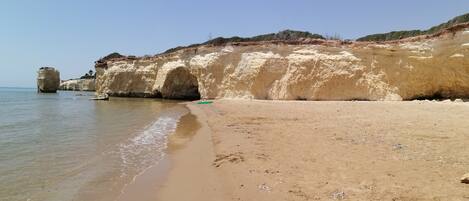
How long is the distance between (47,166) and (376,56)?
721 inches

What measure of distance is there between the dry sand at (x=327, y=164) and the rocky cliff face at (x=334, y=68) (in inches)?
450

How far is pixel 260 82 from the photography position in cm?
2433

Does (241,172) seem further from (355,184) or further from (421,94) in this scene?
(421,94)

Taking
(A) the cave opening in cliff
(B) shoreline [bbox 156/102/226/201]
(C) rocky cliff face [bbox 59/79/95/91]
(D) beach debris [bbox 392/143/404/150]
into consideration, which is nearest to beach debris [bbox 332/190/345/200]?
(B) shoreline [bbox 156/102/226/201]

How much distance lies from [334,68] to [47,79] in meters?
47.6

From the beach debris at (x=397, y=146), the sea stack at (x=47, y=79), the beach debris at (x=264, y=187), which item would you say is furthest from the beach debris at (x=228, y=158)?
the sea stack at (x=47, y=79)

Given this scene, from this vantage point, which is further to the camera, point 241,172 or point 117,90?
point 117,90

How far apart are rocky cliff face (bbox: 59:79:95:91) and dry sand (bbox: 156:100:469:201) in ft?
246

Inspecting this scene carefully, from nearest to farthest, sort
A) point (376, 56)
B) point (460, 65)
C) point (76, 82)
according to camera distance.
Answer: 1. point (460, 65)
2. point (376, 56)
3. point (76, 82)

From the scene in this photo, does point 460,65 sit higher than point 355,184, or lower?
higher

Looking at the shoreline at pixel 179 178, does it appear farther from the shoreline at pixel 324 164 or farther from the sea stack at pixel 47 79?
the sea stack at pixel 47 79

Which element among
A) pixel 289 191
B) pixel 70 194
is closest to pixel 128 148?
pixel 70 194

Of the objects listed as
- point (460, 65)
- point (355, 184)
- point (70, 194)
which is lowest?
point (70, 194)

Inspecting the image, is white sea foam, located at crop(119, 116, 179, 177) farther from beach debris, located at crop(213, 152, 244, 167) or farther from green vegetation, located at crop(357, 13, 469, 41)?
green vegetation, located at crop(357, 13, 469, 41)
